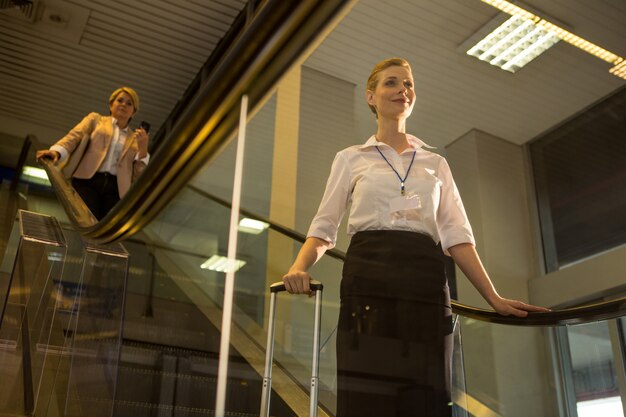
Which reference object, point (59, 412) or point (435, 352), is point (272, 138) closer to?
point (435, 352)

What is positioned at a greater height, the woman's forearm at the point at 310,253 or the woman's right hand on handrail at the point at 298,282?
the woman's forearm at the point at 310,253

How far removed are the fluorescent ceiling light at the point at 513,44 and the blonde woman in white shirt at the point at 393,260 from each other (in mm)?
399

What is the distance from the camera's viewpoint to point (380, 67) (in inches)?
82.7

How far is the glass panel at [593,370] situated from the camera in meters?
2.34

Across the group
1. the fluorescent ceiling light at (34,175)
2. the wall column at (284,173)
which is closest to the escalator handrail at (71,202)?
the wall column at (284,173)

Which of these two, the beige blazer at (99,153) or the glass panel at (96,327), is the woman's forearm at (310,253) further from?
the beige blazer at (99,153)

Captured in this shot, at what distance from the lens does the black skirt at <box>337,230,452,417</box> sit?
1.64 metres

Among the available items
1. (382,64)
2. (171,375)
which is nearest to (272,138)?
(382,64)

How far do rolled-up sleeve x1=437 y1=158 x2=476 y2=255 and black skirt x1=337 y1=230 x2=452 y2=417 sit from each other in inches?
9.1

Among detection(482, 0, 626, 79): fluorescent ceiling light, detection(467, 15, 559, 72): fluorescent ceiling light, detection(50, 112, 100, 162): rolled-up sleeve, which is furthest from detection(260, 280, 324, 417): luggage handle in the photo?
detection(50, 112, 100, 162): rolled-up sleeve

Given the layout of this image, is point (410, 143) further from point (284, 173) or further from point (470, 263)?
point (284, 173)

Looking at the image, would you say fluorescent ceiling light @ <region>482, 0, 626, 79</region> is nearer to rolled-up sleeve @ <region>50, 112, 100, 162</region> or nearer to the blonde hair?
the blonde hair

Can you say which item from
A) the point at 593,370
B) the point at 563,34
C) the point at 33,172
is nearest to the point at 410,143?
the point at 563,34

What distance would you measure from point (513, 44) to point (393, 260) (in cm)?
103
